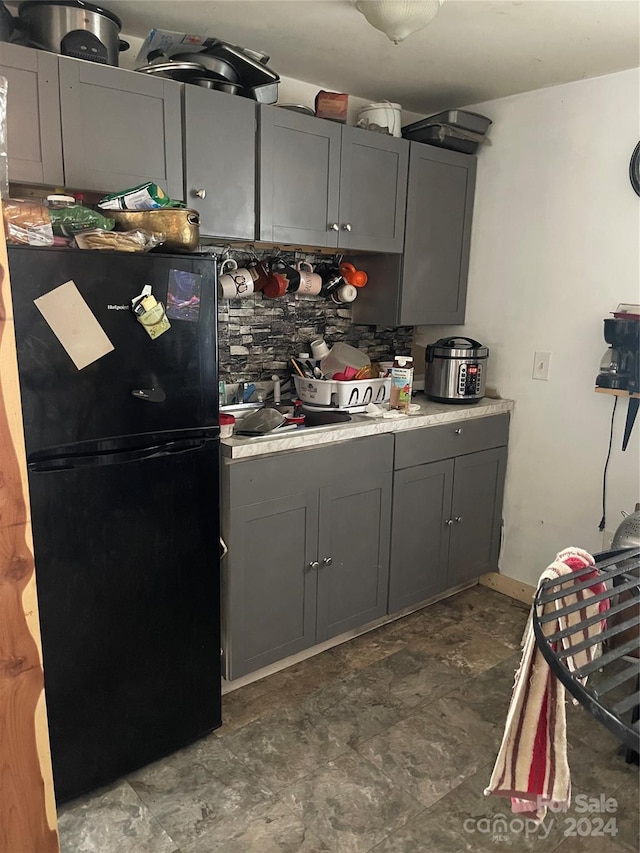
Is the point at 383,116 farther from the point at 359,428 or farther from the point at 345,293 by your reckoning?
the point at 359,428

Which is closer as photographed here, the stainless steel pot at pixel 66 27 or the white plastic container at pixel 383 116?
the stainless steel pot at pixel 66 27

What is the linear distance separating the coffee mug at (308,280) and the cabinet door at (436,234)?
391mm

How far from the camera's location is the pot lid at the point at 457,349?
290 cm

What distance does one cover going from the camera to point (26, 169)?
183 centimetres

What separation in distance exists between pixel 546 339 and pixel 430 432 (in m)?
0.73

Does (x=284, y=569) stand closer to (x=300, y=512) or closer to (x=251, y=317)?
(x=300, y=512)

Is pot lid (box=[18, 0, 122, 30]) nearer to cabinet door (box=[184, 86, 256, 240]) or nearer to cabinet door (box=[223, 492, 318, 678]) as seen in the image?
cabinet door (box=[184, 86, 256, 240])

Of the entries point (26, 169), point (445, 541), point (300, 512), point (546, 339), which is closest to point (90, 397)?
point (26, 169)

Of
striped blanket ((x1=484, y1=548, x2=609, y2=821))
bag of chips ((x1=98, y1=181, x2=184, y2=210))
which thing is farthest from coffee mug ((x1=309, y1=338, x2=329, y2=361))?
striped blanket ((x1=484, y1=548, x2=609, y2=821))

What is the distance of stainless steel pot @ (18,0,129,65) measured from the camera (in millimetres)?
1867

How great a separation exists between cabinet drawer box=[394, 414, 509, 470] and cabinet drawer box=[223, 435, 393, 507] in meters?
0.10

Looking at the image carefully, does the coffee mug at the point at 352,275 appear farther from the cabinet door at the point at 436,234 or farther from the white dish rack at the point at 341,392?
the white dish rack at the point at 341,392

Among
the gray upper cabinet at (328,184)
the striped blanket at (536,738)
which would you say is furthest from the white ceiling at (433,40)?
the striped blanket at (536,738)

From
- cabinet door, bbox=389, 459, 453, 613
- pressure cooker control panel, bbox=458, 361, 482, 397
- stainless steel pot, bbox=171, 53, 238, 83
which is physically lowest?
cabinet door, bbox=389, 459, 453, 613
